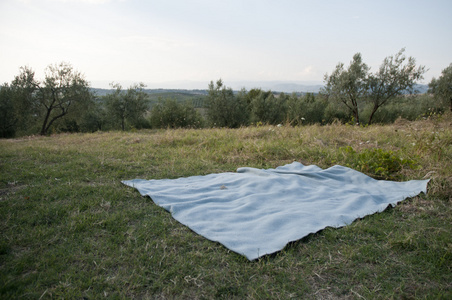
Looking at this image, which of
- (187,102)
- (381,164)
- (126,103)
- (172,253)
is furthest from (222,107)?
(172,253)

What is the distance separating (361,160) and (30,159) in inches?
278

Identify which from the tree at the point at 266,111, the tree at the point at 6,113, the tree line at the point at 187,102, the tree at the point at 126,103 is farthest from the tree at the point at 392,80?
the tree at the point at 6,113

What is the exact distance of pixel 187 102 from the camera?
118 ft

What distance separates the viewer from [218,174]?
468 cm

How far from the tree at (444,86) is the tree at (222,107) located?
69.0ft

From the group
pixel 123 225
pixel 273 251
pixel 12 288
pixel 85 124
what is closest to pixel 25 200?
→ pixel 123 225

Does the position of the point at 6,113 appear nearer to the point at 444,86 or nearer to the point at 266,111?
the point at 266,111

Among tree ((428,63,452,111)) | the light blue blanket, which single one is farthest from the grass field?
tree ((428,63,452,111))

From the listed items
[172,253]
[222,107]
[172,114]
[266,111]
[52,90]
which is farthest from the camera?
[266,111]

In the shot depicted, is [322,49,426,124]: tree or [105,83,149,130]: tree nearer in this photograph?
[322,49,426,124]: tree

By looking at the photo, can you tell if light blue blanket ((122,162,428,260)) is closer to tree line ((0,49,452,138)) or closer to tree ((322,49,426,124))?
tree line ((0,49,452,138))

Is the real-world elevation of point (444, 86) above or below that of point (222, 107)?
above

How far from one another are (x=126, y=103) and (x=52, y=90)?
9.80m

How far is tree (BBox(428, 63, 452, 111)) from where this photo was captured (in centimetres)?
2280
